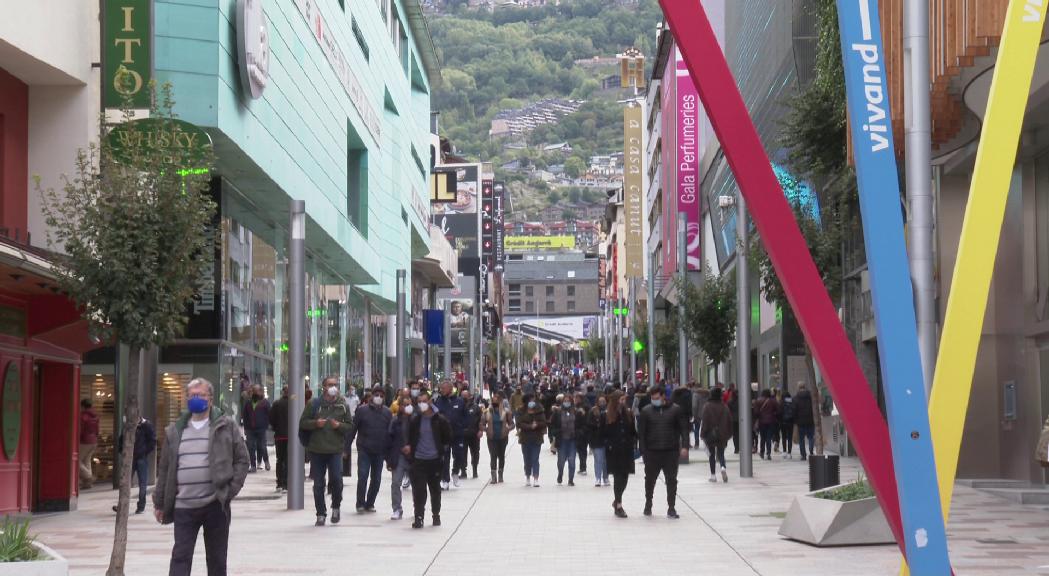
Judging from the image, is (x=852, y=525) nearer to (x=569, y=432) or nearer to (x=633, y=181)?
(x=569, y=432)

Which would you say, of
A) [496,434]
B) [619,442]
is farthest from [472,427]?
[619,442]

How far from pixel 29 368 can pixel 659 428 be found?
845cm

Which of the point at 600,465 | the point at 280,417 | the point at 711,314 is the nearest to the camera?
the point at 280,417

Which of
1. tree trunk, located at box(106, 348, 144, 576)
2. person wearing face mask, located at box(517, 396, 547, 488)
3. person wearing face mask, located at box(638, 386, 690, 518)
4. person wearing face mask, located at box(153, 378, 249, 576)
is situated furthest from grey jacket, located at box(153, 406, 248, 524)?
person wearing face mask, located at box(517, 396, 547, 488)

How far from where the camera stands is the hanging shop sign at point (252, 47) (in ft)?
87.9

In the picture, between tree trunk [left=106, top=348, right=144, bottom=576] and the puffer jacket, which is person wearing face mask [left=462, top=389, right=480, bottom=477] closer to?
the puffer jacket

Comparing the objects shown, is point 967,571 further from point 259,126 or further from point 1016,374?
point 259,126

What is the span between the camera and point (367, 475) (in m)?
20.4

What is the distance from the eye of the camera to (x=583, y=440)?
88.5ft

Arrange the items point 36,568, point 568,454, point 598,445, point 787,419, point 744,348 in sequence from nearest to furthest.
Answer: point 36,568 < point 598,445 < point 568,454 < point 744,348 < point 787,419

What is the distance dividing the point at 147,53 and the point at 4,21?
12.3 ft

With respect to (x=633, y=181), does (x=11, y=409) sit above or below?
below

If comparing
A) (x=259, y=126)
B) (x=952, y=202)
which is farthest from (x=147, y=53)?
(x=952, y=202)

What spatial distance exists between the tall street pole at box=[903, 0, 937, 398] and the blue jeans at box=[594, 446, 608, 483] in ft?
48.7
